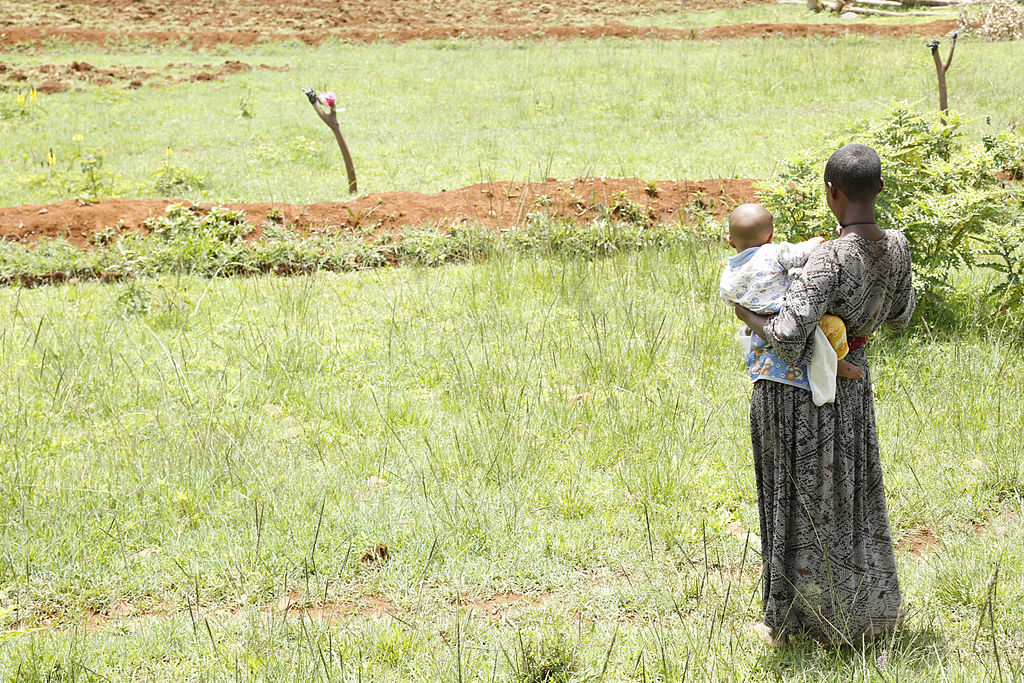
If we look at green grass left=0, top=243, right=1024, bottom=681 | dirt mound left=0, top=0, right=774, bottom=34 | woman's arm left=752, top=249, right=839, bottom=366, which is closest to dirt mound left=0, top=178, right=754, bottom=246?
green grass left=0, top=243, right=1024, bottom=681

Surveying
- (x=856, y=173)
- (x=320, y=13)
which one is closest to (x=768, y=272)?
(x=856, y=173)

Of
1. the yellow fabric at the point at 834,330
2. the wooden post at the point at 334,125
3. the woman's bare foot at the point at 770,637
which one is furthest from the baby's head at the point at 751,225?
the wooden post at the point at 334,125

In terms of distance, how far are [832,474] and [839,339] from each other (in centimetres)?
47

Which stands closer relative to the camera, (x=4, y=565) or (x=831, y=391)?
(x=831, y=391)

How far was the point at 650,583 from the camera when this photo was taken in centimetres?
374

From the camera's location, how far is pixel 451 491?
172 inches

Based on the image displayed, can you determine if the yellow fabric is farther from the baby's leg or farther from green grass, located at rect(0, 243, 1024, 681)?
green grass, located at rect(0, 243, 1024, 681)

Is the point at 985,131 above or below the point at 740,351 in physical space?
above

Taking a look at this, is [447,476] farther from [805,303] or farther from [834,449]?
[805,303]

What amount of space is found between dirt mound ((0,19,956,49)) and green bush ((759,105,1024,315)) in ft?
57.5

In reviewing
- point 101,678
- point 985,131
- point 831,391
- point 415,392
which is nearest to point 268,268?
point 415,392

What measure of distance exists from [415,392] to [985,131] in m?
10.1

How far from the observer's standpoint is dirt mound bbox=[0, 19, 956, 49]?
23034mm

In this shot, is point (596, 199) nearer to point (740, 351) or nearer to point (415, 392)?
point (740, 351)
